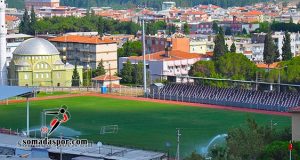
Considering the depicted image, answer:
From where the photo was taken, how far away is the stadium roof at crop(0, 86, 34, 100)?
2282cm

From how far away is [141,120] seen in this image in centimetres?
3180

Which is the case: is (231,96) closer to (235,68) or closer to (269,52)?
(235,68)

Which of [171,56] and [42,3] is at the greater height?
[42,3]

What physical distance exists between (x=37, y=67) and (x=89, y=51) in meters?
8.22

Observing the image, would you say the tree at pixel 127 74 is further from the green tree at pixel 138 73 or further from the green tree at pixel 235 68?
the green tree at pixel 235 68

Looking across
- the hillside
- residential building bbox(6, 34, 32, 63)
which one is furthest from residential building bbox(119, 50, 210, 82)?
the hillside

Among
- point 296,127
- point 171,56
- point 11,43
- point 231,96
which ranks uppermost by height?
point 296,127

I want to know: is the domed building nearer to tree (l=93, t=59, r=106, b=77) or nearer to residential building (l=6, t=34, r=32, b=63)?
tree (l=93, t=59, r=106, b=77)

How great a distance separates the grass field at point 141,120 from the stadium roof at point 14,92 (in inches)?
126

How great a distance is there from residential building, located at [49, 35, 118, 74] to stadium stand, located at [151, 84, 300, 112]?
12.7 m

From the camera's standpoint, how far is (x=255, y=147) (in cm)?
1902

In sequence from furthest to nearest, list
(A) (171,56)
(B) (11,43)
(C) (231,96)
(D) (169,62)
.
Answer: (B) (11,43) < (A) (171,56) < (D) (169,62) < (C) (231,96)

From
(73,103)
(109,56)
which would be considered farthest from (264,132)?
(109,56)

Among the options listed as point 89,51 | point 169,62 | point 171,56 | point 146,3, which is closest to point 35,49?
point 89,51
